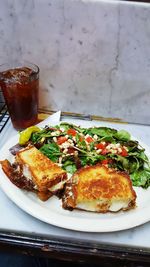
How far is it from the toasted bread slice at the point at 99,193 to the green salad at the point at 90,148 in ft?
0.34

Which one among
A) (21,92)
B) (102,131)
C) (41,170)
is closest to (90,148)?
(102,131)

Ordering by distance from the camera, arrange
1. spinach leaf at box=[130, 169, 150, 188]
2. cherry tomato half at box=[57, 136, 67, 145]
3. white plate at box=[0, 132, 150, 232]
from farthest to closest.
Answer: cherry tomato half at box=[57, 136, 67, 145] → spinach leaf at box=[130, 169, 150, 188] → white plate at box=[0, 132, 150, 232]

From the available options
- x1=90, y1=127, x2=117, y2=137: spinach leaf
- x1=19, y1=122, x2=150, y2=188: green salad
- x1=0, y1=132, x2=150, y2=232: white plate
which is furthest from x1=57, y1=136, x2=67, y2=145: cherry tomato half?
x1=0, y1=132, x2=150, y2=232: white plate

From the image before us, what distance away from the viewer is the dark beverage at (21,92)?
1036 mm

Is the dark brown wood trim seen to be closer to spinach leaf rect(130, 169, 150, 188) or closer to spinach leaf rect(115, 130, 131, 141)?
spinach leaf rect(130, 169, 150, 188)

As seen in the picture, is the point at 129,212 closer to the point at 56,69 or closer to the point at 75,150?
the point at 75,150

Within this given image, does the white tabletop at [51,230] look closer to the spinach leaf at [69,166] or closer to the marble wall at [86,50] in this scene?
the spinach leaf at [69,166]

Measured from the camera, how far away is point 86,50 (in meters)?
Result: 1.06

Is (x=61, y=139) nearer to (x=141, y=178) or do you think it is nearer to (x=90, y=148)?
(x=90, y=148)

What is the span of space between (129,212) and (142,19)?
60 cm

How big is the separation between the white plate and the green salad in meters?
0.11

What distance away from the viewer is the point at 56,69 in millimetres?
1128

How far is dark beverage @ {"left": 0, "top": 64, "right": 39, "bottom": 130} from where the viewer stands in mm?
1036

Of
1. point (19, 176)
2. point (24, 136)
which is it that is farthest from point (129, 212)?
point (24, 136)
